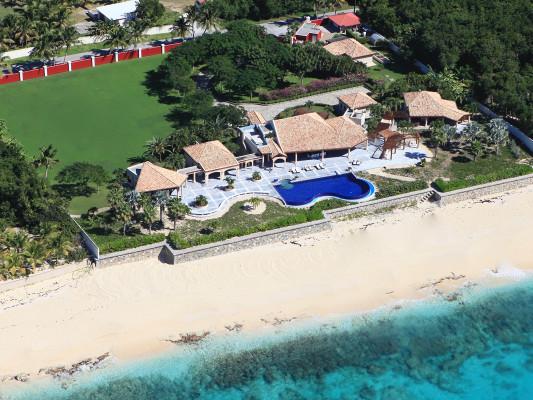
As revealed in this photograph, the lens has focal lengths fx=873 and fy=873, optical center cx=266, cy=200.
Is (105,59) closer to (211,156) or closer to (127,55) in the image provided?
(127,55)

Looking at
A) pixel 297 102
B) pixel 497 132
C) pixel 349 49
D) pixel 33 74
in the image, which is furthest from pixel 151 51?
pixel 497 132

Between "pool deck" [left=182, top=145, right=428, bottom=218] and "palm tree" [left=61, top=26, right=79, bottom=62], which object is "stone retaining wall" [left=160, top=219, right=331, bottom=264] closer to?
"pool deck" [left=182, top=145, right=428, bottom=218]

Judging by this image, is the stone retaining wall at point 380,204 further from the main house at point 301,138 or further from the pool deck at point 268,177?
the main house at point 301,138

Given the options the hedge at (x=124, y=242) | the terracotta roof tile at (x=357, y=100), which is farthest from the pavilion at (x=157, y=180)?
the terracotta roof tile at (x=357, y=100)

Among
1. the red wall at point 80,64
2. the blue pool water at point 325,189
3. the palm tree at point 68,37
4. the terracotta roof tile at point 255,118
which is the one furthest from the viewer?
the red wall at point 80,64

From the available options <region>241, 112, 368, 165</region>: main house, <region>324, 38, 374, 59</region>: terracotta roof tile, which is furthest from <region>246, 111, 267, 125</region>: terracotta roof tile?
<region>324, 38, 374, 59</region>: terracotta roof tile
